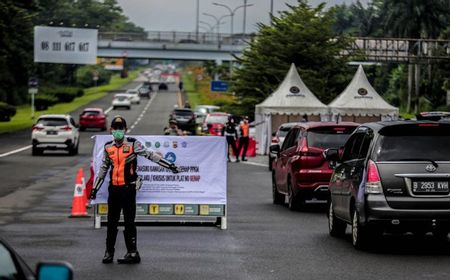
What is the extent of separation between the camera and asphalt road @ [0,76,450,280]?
1343cm

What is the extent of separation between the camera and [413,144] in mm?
15312

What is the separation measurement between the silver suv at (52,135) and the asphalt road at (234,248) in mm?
23397

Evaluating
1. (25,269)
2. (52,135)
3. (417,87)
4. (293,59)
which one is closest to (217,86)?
(417,87)

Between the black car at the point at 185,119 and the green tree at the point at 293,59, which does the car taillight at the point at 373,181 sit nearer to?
the green tree at the point at 293,59

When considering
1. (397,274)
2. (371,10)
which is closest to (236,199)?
(397,274)

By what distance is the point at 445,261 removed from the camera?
1454 cm

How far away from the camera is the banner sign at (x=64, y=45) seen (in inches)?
4345

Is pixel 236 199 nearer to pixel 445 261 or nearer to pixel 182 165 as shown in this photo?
pixel 182 165

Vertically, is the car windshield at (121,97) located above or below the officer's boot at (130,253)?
above

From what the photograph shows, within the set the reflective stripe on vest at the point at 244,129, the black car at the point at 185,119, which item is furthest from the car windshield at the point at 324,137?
the black car at the point at 185,119

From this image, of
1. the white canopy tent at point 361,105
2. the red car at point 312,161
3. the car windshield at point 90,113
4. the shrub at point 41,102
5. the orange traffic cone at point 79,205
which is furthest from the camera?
the shrub at point 41,102

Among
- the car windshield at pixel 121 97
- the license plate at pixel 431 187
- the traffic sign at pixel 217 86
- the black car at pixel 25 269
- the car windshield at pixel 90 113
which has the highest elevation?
the traffic sign at pixel 217 86

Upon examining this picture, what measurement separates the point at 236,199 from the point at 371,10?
148 meters

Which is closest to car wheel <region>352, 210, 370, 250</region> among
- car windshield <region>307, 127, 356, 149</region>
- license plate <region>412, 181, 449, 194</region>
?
license plate <region>412, 181, 449, 194</region>
